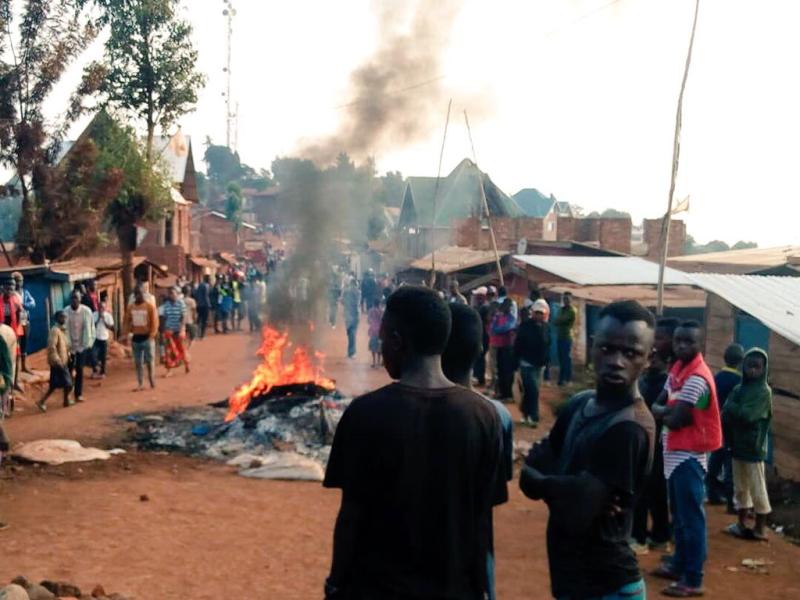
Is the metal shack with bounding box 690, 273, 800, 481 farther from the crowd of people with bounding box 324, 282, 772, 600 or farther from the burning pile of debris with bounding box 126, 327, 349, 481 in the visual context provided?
the crowd of people with bounding box 324, 282, 772, 600

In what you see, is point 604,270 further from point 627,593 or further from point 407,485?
point 407,485

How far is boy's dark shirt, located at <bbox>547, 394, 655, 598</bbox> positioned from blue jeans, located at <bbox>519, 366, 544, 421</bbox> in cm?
957

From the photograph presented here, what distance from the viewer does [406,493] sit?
2910 millimetres

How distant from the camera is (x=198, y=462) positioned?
1052 centimetres

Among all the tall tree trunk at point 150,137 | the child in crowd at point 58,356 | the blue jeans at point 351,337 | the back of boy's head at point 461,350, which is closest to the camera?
the back of boy's head at point 461,350

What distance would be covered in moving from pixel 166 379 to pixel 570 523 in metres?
14.7

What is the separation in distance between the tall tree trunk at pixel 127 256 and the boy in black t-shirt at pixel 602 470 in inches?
897

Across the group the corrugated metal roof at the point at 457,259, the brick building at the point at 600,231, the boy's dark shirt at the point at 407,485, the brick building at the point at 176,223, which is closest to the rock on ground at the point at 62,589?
the boy's dark shirt at the point at 407,485

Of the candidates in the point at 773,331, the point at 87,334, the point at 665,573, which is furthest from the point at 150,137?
the point at 665,573

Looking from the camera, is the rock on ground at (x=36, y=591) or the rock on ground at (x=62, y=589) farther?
the rock on ground at (x=62, y=589)

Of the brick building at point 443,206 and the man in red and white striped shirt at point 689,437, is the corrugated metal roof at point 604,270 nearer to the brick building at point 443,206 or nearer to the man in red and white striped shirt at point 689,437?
the man in red and white striped shirt at point 689,437

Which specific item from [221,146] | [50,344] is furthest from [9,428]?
[221,146]

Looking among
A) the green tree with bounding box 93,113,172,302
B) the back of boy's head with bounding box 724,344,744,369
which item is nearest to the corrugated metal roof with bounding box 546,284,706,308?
the back of boy's head with bounding box 724,344,744,369

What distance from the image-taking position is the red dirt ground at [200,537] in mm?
6484
